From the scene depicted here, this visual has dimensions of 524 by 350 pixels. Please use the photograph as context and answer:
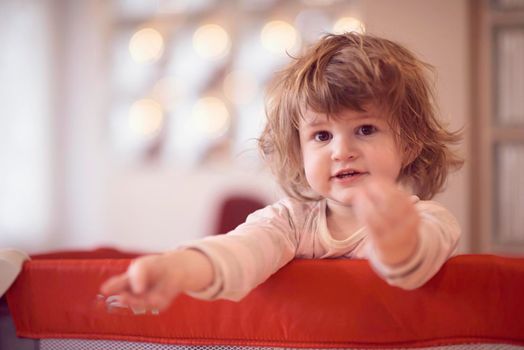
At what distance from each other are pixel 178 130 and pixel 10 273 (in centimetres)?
200

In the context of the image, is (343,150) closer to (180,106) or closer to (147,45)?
(180,106)

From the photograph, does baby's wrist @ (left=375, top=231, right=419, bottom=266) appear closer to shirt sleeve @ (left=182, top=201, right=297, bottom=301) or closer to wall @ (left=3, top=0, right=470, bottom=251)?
shirt sleeve @ (left=182, top=201, right=297, bottom=301)

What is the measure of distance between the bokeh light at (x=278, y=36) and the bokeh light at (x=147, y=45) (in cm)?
46

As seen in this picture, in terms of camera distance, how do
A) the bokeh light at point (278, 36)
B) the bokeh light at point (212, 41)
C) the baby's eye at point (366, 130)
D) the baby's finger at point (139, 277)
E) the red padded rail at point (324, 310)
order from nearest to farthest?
the baby's finger at point (139, 277) → the red padded rail at point (324, 310) → the baby's eye at point (366, 130) → the bokeh light at point (278, 36) → the bokeh light at point (212, 41)

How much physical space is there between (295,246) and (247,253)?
0.55 ft

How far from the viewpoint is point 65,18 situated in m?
3.07

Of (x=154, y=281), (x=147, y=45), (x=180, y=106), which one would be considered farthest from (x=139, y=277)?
(x=147, y=45)

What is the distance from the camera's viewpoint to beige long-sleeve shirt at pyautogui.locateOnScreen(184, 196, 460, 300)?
0.56 metres

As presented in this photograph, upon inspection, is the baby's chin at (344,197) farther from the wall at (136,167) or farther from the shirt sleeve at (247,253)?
the wall at (136,167)

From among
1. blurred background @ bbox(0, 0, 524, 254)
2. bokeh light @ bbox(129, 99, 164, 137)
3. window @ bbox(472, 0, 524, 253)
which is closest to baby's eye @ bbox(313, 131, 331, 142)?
blurred background @ bbox(0, 0, 524, 254)

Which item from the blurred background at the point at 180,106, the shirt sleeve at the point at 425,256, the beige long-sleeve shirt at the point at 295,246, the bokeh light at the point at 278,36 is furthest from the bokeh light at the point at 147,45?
the shirt sleeve at the point at 425,256

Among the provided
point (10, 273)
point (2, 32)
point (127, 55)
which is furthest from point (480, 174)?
point (2, 32)

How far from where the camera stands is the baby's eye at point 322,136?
2.43 feet

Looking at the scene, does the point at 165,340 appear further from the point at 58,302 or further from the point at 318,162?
the point at 318,162
